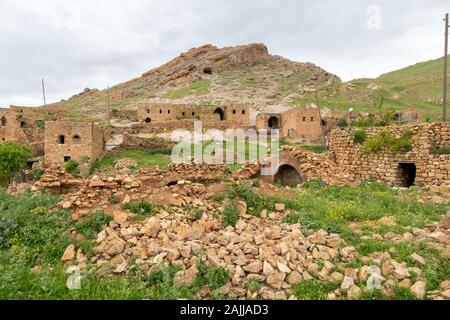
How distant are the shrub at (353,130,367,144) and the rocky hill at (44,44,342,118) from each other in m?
31.9

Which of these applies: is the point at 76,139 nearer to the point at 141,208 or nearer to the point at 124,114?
the point at 141,208

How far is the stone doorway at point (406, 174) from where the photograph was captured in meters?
10.6

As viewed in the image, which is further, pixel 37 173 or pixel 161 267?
pixel 37 173

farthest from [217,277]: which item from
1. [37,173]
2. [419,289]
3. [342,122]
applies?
[342,122]

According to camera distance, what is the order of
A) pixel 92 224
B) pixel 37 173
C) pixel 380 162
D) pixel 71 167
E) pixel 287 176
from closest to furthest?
pixel 92 224
pixel 380 162
pixel 287 176
pixel 37 173
pixel 71 167

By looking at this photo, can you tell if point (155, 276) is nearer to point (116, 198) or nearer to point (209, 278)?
point (209, 278)

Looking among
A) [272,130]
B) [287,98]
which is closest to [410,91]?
[287,98]

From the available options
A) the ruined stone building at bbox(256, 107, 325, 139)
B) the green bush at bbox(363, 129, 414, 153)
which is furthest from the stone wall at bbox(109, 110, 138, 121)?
the green bush at bbox(363, 129, 414, 153)

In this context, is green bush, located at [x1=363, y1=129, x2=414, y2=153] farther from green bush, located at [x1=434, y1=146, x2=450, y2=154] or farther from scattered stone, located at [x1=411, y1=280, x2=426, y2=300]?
scattered stone, located at [x1=411, y1=280, x2=426, y2=300]

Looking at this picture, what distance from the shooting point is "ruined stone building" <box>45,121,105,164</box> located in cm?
1939

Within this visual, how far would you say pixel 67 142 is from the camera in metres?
19.6

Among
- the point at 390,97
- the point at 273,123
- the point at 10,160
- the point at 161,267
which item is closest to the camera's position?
the point at 161,267

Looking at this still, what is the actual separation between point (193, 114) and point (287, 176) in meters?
25.5

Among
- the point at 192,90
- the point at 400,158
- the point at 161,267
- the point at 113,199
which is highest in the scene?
the point at 192,90
